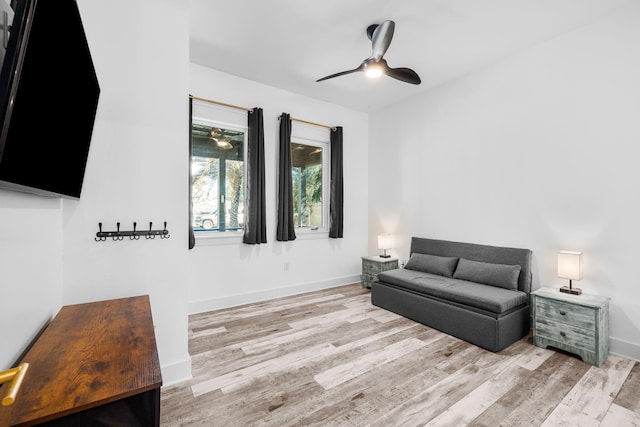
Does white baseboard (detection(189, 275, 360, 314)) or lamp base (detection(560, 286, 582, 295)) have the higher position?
lamp base (detection(560, 286, 582, 295))

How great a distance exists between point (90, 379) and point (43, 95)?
943 mm

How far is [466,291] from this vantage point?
2992 mm

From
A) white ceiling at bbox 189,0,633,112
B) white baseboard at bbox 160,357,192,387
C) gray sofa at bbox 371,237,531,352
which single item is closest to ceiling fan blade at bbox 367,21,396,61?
white ceiling at bbox 189,0,633,112

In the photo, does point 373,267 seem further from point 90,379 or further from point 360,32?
point 90,379

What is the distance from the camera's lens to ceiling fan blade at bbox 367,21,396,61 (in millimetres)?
2516

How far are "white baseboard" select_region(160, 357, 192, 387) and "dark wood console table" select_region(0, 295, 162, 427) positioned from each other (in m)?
0.87

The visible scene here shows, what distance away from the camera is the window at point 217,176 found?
371 centimetres

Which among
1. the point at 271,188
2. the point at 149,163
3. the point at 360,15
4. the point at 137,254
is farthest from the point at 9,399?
the point at 271,188

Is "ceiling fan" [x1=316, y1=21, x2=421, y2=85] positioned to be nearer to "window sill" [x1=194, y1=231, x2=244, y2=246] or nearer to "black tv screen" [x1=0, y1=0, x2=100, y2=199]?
"black tv screen" [x1=0, y1=0, x2=100, y2=199]

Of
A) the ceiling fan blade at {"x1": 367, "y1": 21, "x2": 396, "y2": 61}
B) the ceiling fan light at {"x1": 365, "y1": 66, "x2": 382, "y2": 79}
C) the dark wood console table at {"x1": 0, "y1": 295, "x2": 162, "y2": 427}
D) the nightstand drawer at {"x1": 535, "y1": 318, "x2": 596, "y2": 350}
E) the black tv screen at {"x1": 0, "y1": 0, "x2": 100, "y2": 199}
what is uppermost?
the ceiling fan blade at {"x1": 367, "y1": 21, "x2": 396, "y2": 61}

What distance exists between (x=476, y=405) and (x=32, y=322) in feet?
8.05

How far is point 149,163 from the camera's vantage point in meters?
2.06

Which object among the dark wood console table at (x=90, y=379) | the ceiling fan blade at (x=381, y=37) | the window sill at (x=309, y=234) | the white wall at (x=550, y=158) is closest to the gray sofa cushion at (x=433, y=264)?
the white wall at (x=550, y=158)

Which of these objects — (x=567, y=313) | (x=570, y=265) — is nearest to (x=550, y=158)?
(x=570, y=265)
